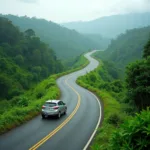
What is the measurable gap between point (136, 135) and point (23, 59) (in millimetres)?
93875

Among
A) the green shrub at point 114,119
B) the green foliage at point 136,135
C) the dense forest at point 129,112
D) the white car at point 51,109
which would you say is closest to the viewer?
the green foliage at point 136,135

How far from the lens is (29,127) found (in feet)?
66.0

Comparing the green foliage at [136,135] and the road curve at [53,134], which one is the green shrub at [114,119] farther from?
the green foliage at [136,135]

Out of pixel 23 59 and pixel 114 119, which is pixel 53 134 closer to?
pixel 114 119

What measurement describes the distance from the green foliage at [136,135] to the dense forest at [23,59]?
68655mm

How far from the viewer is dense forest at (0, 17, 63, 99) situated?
82625mm

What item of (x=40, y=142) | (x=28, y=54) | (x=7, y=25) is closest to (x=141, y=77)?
(x=40, y=142)

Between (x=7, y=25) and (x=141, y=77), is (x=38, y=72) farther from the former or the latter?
(x=141, y=77)

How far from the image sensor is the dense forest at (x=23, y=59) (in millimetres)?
82625

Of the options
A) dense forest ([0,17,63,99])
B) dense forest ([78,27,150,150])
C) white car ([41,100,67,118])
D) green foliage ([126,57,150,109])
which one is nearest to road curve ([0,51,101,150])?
white car ([41,100,67,118])

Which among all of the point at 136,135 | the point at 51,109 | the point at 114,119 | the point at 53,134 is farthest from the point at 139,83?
the point at 136,135

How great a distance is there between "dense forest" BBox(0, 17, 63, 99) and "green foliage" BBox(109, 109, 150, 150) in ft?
225

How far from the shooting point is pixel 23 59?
327ft

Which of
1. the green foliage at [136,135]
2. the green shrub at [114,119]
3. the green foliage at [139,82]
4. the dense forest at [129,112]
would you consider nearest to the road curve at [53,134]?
the dense forest at [129,112]
